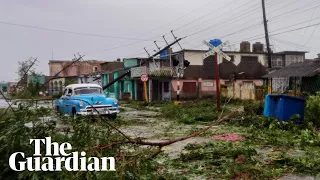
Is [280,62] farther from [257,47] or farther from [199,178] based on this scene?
[199,178]

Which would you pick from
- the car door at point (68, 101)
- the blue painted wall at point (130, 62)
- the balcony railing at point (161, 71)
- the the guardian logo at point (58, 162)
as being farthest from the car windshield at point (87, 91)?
the blue painted wall at point (130, 62)

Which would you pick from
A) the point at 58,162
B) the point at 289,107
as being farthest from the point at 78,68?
the point at 58,162

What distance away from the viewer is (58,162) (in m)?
4.29

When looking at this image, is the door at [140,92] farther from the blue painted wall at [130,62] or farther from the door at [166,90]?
the door at [166,90]

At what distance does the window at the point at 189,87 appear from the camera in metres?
36.1

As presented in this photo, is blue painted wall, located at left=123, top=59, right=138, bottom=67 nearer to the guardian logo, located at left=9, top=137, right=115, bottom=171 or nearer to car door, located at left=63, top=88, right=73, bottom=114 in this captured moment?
car door, located at left=63, top=88, right=73, bottom=114

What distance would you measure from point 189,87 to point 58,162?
106 ft

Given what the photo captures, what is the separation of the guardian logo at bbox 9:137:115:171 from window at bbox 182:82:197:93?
31.8 m

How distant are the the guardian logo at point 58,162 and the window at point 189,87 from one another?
31809 mm

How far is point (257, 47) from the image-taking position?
4175cm

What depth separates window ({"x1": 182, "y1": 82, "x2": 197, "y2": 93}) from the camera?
3612 cm

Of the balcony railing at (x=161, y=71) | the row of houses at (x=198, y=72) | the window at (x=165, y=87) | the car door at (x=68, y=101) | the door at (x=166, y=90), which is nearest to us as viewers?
the car door at (x=68, y=101)

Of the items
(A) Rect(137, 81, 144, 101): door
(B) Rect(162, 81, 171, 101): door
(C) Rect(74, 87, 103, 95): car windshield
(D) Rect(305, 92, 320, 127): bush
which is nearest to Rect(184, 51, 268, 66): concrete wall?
(B) Rect(162, 81, 171, 101): door

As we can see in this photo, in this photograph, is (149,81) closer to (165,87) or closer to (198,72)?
(165,87)
